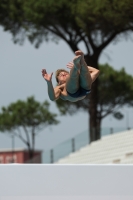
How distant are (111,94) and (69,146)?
12.5 feet

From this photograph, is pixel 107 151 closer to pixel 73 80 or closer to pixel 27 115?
pixel 27 115

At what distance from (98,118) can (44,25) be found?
2645 mm

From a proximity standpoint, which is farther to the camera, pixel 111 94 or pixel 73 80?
pixel 111 94

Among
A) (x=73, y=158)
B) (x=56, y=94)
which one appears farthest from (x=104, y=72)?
(x=56, y=94)

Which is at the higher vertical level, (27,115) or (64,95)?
(27,115)

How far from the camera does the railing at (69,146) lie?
1392 cm

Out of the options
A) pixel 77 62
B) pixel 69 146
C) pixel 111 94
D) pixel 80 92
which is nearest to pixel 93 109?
pixel 111 94

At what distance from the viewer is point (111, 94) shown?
57.9 ft

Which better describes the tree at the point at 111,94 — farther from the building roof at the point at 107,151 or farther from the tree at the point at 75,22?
the building roof at the point at 107,151

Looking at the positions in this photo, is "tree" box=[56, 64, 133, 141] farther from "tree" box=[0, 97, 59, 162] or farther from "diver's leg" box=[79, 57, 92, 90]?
"diver's leg" box=[79, 57, 92, 90]

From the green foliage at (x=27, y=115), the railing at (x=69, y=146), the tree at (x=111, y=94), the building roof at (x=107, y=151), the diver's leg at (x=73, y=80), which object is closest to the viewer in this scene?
the diver's leg at (x=73, y=80)

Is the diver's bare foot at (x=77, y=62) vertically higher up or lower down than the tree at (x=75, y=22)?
lower down

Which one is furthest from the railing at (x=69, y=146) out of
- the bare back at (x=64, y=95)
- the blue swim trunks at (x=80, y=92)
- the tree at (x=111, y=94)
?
the blue swim trunks at (x=80, y=92)

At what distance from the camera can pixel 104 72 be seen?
17.6 meters
